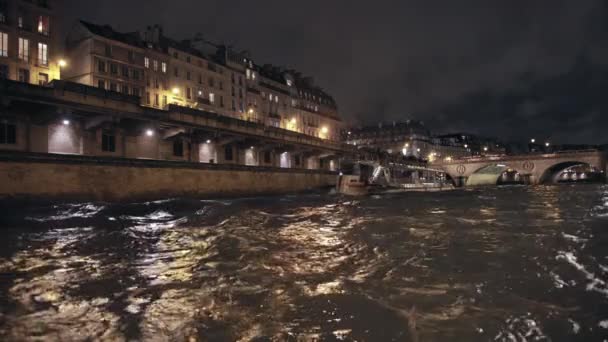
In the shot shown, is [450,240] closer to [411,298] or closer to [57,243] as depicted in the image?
[411,298]

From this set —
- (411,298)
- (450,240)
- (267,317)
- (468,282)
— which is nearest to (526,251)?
(450,240)

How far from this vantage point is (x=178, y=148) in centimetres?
4469

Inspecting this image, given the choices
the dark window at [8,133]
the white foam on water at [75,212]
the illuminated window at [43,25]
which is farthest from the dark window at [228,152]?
the white foam on water at [75,212]

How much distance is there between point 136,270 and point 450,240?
8905mm

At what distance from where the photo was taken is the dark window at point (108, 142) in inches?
1464

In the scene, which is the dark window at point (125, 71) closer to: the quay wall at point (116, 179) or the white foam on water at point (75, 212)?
the quay wall at point (116, 179)

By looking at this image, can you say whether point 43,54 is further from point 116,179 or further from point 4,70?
point 116,179

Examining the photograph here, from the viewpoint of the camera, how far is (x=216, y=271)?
8.30m

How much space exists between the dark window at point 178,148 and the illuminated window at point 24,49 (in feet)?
66.4

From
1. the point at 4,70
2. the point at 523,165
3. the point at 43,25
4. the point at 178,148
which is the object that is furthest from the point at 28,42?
the point at 523,165

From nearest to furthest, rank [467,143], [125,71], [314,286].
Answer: [314,286]
[125,71]
[467,143]

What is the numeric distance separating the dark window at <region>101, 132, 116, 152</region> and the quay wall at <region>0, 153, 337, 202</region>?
937cm

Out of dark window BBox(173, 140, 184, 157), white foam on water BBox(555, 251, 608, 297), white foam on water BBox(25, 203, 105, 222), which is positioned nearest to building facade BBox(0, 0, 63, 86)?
dark window BBox(173, 140, 184, 157)

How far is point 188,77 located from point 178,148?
21491 millimetres
